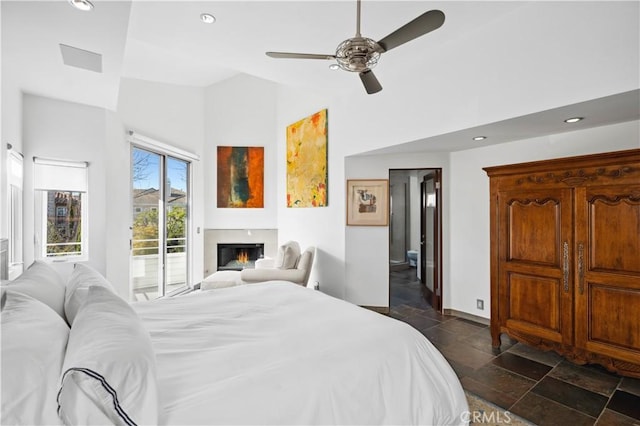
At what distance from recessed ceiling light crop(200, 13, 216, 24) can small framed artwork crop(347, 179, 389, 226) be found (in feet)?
8.70

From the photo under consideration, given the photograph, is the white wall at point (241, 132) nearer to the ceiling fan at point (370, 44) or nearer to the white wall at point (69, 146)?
the white wall at point (69, 146)

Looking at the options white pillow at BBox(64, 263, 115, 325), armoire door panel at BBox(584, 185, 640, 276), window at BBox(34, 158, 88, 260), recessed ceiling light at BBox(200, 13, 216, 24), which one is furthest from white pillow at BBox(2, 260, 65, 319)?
armoire door panel at BBox(584, 185, 640, 276)

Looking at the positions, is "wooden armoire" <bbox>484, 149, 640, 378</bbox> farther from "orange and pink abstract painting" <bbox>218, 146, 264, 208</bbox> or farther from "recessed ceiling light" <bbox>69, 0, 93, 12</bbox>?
"orange and pink abstract painting" <bbox>218, 146, 264, 208</bbox>

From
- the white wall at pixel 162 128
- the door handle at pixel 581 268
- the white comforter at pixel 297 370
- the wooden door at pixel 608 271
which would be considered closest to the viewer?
the white comforter at pixel 297 370

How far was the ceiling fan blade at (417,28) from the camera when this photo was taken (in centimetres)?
175

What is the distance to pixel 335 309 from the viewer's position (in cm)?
213

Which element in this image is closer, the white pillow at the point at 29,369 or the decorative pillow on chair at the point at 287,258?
the white pillow at the point at 29,369

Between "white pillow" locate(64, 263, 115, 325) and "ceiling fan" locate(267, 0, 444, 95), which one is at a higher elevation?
"ceiling fan" locate(267, 0, 444, 95)

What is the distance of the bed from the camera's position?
980 millimetres

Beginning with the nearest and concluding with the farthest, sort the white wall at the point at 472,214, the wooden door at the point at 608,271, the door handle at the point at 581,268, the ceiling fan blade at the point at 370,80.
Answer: the ceiling fan blade at the point at 370,80, the wooden door at the point at 608,271, the door handle at the point at 581,268, the white wall at the point at 472,214

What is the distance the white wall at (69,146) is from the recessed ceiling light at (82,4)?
192 centimetres

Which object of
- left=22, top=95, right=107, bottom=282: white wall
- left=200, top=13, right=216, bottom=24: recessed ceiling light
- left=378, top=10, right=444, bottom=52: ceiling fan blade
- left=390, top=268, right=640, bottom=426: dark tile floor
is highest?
left=200, top=13, right=216, bottom=24: recessed ceiling light

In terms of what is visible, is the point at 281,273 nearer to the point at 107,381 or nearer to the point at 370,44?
the point at 370,44

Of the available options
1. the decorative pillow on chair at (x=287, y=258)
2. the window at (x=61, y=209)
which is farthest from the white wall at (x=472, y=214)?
the window at (x=61, y=209)
